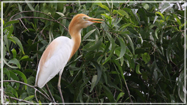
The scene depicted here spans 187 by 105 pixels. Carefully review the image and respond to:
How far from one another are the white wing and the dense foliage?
140 millimetres

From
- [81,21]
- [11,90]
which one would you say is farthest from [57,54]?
[11,90]

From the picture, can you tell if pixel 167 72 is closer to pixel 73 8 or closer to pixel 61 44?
pixel 73 8

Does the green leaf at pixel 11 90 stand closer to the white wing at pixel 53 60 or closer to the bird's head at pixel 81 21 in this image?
the white wing at pixel 53 60

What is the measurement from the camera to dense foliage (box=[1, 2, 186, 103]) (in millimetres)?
942

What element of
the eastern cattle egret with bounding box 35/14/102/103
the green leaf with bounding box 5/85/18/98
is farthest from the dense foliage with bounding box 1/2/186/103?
the eastern cattle egret with bounding box 35/14/102/103

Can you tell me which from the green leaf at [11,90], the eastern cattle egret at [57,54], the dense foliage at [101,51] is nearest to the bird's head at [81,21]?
the eastern cattle egret at [57,54]

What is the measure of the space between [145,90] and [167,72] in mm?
156

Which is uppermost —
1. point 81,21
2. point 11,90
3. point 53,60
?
point 81,21

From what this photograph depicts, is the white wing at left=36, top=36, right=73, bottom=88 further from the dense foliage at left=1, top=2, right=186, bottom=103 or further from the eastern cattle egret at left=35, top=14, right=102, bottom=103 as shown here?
the dense foliage at left=1, top=2, right=186, bottom=103

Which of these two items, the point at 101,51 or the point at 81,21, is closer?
the point at 81,21

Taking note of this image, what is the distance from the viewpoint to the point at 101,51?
3.19 feet

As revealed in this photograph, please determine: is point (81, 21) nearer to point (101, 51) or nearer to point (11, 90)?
point (101, 51)

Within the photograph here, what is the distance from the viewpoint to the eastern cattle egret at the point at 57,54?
0.74 metres

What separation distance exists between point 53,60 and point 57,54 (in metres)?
0.03
